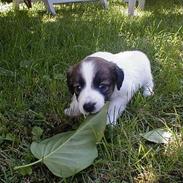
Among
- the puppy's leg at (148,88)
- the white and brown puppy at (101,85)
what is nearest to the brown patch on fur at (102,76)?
the white and brown puppy at (101,85)

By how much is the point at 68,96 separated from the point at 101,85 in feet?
1.76

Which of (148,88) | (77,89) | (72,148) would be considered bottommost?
(148,88)

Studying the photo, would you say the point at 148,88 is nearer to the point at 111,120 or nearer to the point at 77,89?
the point at 111,120

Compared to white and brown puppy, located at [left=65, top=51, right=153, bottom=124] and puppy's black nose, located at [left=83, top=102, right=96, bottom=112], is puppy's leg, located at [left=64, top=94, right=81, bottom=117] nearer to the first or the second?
white and brown puppy, located at [left=65, top=51, right=153, bottom=124]

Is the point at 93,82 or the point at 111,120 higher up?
the point at 93,82

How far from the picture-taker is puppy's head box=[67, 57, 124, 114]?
8.77 ft

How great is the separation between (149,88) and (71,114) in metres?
0.71

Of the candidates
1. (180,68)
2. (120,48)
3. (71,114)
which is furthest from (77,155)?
(120,48)

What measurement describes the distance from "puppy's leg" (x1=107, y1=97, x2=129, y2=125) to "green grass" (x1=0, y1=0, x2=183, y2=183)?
0.18ft

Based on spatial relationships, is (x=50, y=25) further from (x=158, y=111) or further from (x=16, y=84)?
(x=158, y=111)

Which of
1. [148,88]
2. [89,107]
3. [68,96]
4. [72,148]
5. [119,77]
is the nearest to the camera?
[72,148]

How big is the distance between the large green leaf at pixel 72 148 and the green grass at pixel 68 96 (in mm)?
72

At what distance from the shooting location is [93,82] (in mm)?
2732

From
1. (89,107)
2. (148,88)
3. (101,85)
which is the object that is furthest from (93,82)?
(148,88)
